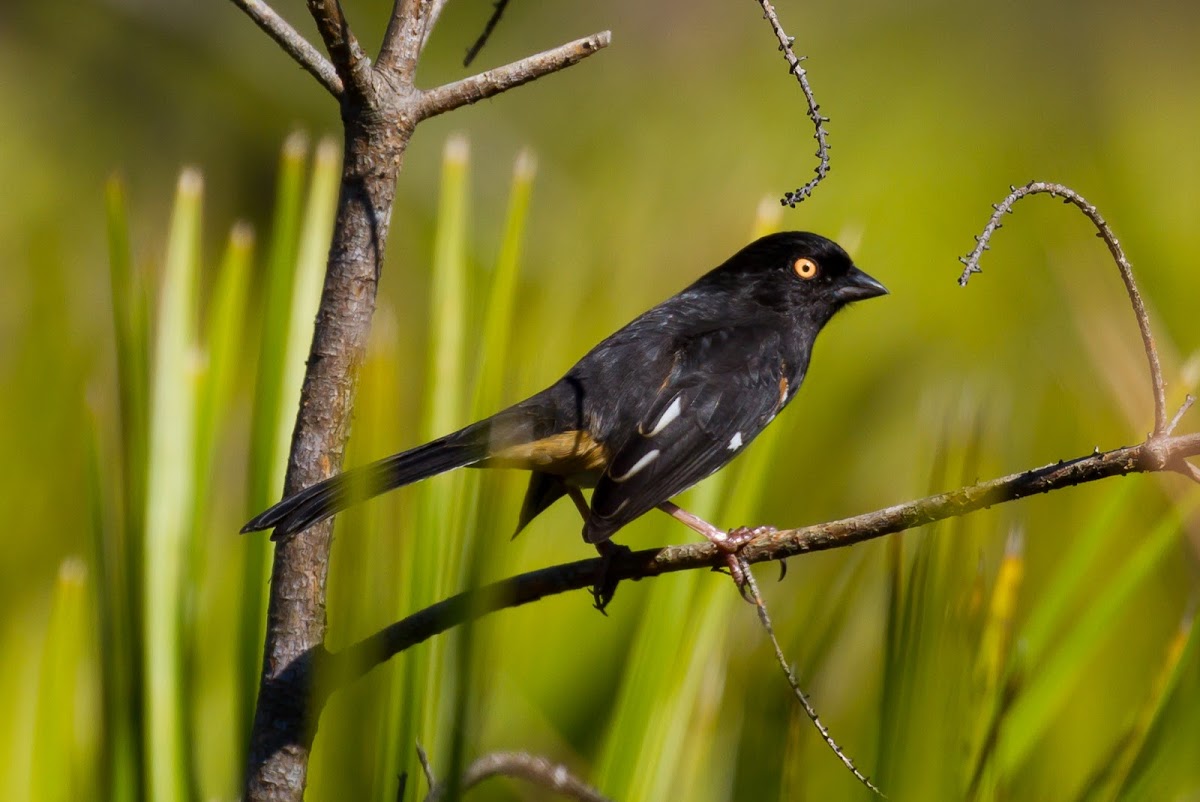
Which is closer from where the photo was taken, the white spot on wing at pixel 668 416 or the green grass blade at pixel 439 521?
the green grass blade at pixel 439 521

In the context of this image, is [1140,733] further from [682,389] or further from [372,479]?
[682,389]

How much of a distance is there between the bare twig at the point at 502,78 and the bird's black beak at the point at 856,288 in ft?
6.42

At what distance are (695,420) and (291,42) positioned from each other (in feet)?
4.97

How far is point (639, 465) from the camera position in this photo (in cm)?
268

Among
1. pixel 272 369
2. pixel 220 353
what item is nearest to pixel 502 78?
pixel 272 369

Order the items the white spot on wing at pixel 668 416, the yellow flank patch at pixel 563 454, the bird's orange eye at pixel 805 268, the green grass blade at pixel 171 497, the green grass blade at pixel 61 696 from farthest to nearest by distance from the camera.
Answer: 1. the bird's orange eye at pixel 805 268
2. the white spot on wing at pixel 668 416
3. the yellow flank patch at pixel 563 454
4. the green grass blade at pixel 61 696
5. the green grass blade at pixel 171 497

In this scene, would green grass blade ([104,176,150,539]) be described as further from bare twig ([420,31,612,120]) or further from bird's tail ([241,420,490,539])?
bare twig ([420,31,612,120])

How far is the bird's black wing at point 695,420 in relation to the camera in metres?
2.56

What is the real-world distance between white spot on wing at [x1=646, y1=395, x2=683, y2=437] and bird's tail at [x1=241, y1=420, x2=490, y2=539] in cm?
107

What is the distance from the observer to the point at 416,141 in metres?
6.40

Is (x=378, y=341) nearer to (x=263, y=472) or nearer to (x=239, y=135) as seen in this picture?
(x=263, y=472)

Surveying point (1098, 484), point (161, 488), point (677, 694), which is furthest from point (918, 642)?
point (1098, 484)

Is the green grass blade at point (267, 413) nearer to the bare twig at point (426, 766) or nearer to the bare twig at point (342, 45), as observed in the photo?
the bare twig at point (426, 766)

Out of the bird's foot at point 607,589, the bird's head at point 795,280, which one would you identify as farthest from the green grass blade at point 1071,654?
the bird's head at point 795,280
